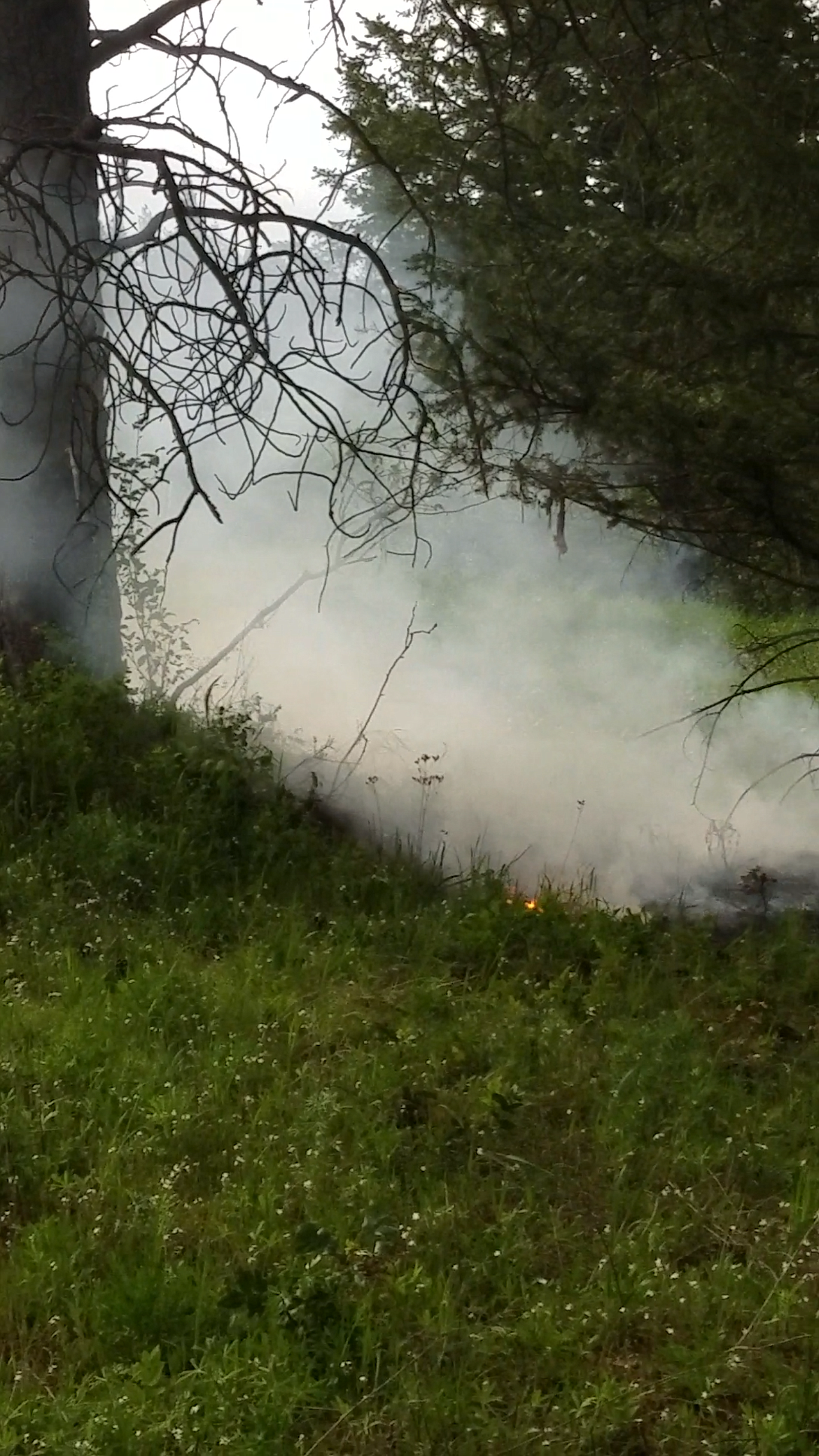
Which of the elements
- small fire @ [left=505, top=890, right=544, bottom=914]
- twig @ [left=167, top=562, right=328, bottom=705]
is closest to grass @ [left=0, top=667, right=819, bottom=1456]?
small fire @ [left=505, top=890, right=544, bottom=914]

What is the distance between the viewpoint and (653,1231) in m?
3.42

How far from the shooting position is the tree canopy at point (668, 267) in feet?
17.6

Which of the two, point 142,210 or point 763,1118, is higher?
point 142,210

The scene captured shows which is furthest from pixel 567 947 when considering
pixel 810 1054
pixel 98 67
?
pixel 98 67

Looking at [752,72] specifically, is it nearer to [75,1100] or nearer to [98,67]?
[98,67]

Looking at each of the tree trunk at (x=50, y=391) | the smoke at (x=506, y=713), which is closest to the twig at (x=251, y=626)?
the smoke at (x=506, y=713)

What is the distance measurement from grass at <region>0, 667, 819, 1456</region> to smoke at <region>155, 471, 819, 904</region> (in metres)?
0.90

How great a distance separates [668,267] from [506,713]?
3.46 m

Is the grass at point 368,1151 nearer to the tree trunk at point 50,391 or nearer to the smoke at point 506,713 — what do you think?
the smoke at point 506,713

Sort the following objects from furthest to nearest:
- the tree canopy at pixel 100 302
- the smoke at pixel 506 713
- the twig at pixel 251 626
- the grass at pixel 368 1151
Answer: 1. the twig at pixel 251 626
2. the smoke at pixel 506 713
3. the tree canopy at pixel 100 302
4. the grass at pixel 368 1151

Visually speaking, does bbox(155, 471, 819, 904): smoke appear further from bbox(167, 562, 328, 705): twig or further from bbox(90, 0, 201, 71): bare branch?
bbox(90, 0, 201, 71): bare branch

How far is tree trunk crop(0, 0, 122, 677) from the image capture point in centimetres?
612

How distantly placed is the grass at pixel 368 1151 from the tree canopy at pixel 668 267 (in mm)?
2003

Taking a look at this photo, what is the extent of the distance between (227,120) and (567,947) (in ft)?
11.2
